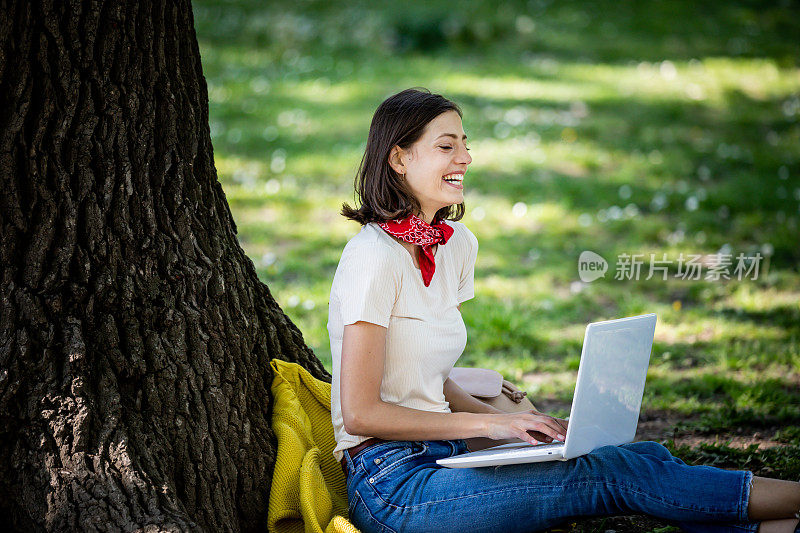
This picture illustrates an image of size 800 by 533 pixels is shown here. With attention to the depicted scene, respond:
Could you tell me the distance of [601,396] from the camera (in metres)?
2.45

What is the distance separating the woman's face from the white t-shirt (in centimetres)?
21

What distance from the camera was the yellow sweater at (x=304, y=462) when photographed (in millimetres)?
2646

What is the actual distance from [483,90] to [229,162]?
3527mm

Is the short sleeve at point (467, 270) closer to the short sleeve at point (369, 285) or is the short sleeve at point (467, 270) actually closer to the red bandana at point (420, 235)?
the red bandana at point (420, 235)

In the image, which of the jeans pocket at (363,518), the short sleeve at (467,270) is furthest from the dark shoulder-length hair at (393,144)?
the jeans pocket at (363,518)

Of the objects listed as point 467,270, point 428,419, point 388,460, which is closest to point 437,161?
point 467,270

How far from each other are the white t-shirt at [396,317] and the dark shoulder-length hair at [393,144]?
0.24ft

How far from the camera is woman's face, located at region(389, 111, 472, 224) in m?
2.80

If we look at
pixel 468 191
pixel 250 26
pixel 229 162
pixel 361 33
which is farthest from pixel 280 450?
pixel 250 26

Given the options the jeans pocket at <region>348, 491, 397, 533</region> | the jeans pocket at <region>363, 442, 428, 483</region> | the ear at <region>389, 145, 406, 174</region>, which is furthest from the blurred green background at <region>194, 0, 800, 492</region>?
the ear at <region>389, 145, 406, 174</region>

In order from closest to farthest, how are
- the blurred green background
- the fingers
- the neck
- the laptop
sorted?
the laptop < the fingers < the neck < the blurred green background

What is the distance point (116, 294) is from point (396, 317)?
2.82ft

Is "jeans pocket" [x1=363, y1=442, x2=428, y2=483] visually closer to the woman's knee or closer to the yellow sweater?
the yellow sweater

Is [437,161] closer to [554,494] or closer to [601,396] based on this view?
[601,396]
